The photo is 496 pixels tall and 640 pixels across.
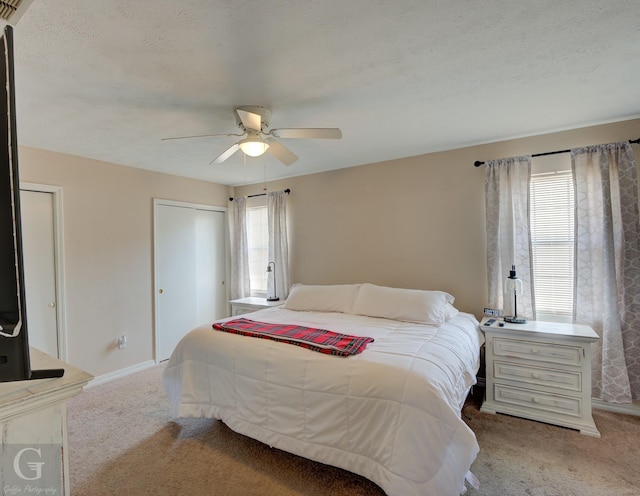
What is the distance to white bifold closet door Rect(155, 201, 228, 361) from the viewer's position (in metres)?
4.18

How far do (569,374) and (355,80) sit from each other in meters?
2.71

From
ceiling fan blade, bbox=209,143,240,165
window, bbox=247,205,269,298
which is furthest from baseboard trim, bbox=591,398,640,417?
window, bbox=247,205,269,298

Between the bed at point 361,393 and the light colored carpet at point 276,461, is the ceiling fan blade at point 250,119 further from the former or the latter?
the light colored carpet at point 276,461

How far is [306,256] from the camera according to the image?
444 cm

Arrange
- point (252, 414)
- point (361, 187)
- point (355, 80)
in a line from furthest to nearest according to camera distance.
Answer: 1. point (361, 187)
2. point (252, 414)
3. point (355, 80)

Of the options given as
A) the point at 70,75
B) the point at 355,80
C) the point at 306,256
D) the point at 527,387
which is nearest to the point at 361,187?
the point at 306,256

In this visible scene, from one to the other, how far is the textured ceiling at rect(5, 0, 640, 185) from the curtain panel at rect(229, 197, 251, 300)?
203 cm

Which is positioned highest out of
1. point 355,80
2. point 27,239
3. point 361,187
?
point 355,80

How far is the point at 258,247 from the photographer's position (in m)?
4.93

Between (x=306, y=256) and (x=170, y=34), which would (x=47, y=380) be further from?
(x=306, y=256)

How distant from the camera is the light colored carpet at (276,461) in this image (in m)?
1.90

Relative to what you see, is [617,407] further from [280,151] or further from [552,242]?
[280,151]

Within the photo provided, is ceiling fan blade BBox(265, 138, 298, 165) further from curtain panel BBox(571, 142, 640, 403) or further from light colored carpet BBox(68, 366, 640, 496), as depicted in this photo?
curtain panel BBox(571, 142, 640, 403)

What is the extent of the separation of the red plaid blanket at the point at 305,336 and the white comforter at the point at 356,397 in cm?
5
